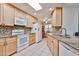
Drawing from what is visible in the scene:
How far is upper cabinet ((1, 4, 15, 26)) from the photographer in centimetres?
350

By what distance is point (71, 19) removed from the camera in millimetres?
3414

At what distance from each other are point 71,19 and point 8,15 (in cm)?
177

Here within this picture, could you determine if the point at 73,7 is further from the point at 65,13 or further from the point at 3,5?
the point at 3,5

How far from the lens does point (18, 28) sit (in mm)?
4598

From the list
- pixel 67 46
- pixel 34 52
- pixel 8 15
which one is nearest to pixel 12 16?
pixel 8 15

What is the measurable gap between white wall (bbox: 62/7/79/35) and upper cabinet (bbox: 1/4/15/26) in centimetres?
158

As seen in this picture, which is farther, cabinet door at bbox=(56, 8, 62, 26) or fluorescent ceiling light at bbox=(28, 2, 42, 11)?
cabinet door at bbox=(56, 8, 62, 26)

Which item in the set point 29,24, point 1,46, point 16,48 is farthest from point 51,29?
point 1,46

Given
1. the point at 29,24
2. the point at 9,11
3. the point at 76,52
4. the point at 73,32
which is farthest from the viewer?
the point at 29,24

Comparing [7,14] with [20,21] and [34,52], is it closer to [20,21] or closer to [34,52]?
[20,21]

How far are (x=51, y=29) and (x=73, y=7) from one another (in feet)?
6.00

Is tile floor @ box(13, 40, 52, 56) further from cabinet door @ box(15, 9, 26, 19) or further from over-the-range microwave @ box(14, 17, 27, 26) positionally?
cabinet door @ box(15, 9, 26, 19)

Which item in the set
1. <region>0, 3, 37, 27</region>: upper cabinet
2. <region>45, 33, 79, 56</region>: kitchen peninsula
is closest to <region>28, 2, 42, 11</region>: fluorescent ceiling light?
<region>0, 3, 37, 27</region>: upper cabinet

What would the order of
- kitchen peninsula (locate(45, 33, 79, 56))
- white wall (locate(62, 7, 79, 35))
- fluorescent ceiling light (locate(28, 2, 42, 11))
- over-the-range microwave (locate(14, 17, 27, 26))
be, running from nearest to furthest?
kitchen peninsula (locate(45, 33, 79, 56))
white wall (locate(62, 7, 79, 35))
fluorescent ceiling light (locate(28, 2, 42, 11))
over-the-range microwave (locate(14, 17, 27, 26))
